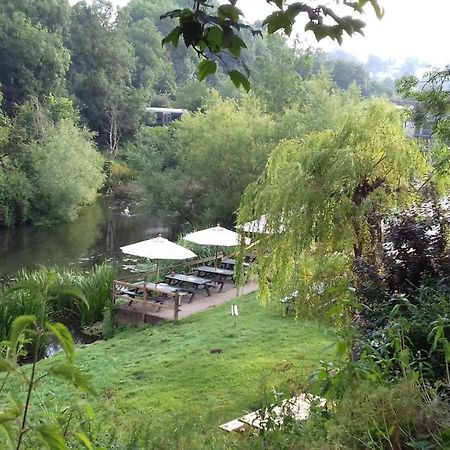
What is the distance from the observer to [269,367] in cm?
883

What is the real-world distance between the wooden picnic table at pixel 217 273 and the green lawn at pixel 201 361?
1996 millimetres

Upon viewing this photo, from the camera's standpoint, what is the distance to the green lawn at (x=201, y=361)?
25.1 feet

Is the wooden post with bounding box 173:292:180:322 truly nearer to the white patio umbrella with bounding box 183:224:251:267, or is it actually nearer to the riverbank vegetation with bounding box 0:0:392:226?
the white patio umbrella with bounding box 183:224:251:267

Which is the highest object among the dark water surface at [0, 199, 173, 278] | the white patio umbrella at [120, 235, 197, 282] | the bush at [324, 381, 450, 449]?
the bush at [324, 381, 450, 449]

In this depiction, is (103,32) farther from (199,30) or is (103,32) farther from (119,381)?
(199,30)

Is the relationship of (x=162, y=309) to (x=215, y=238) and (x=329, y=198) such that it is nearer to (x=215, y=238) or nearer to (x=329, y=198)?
(x=215, y=238)

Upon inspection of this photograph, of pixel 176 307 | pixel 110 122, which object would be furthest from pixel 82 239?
pixel 110 122

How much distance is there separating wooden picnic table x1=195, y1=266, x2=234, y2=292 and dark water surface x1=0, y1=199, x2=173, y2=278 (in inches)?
150

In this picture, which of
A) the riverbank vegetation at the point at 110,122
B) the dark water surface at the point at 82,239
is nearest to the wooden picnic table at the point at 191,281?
the dark water surface at the point at 82,239

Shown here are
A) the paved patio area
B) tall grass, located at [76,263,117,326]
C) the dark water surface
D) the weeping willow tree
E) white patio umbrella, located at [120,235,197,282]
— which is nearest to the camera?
the weeping willow tree

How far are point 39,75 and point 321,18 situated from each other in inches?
1380

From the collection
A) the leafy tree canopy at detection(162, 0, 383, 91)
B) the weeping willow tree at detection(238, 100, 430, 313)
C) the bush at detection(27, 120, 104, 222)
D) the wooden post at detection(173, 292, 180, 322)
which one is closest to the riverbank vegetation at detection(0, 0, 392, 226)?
the bush at detection(27, 120, 104, 222)

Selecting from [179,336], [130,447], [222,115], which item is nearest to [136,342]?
[179,336]

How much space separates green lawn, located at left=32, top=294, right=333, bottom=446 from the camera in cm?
764
